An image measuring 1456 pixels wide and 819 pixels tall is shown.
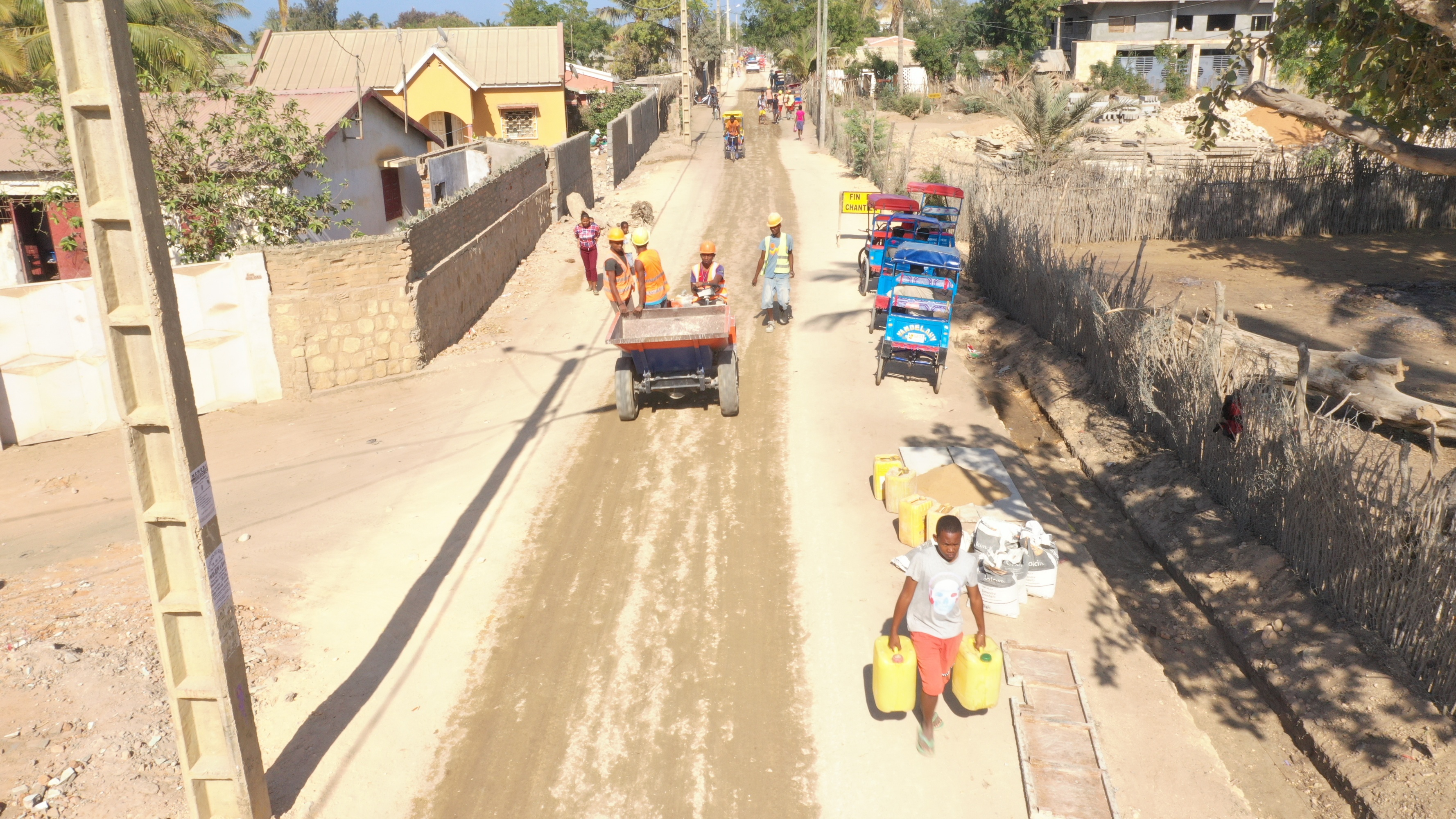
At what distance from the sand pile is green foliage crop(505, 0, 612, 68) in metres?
62.7

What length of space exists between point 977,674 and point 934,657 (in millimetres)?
383

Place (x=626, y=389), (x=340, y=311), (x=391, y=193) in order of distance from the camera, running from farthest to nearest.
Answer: (x=391, y=193) < (x=340, y=311) < (x=626, y=389)

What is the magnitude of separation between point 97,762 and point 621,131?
89.4ft

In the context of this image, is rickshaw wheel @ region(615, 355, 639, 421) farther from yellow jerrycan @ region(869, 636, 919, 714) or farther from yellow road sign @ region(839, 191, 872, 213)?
yellow road sign @ region(839, 191, 872, 213)

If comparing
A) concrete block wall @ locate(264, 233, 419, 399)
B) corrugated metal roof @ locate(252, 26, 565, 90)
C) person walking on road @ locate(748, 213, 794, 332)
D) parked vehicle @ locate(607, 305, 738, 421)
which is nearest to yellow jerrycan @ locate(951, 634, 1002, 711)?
parked vehicle @ locate(607, 305, 738, 421)

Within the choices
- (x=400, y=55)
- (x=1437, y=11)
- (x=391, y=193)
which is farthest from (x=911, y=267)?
(x=400, y=55)

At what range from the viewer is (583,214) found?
57.5ft

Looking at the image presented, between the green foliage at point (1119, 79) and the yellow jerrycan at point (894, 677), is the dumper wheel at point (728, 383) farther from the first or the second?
the green foliage at point (1119, 79)

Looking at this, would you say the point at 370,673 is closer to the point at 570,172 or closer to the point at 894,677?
the point at 894,677

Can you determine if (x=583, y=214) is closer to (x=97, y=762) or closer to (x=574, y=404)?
(x=574, y=404)

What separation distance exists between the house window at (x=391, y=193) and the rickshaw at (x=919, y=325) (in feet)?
46.9

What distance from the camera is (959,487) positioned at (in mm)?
9328

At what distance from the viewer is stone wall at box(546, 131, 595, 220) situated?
894 inches

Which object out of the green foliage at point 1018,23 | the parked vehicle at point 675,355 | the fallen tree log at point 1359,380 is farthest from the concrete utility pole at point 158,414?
the green foliage at point 1018,23
